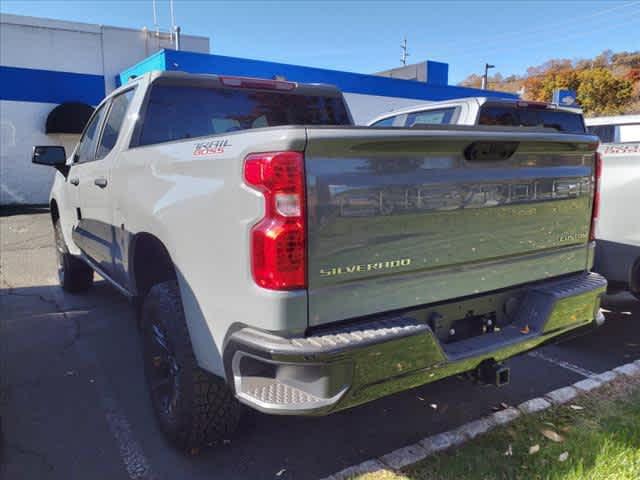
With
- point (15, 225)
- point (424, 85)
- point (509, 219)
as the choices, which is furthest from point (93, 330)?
point (424, 85)

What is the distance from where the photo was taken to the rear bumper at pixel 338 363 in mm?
1923

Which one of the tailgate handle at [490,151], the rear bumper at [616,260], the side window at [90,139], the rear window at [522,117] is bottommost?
the rear bumper at [616,260]

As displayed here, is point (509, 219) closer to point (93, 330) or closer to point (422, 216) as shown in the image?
point (422, 216)

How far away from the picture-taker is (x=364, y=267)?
6.84 ft

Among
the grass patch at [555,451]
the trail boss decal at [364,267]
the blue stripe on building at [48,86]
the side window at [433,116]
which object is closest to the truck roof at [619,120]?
the side window at [433,116]

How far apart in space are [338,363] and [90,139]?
3740 millimetres

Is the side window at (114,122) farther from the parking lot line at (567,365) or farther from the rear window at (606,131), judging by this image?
the rear window at (606,131)

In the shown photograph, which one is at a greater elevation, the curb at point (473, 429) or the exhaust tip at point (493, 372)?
the exhaust tip at point (493, 372)

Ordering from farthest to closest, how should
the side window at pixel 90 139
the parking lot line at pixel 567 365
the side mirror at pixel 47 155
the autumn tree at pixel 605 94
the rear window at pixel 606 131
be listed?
the autumn tree at pixel 605 94 → the rear window at pixel 606 131 → the side mirror at pixel 47 155 → the side window at pixel 90 139 → the parking lot line at pixel 567 365

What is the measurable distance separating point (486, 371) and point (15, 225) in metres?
12.4

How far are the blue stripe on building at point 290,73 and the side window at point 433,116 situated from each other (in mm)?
8696

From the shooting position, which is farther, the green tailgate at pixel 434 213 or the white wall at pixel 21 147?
the white wall at pixel 21 147

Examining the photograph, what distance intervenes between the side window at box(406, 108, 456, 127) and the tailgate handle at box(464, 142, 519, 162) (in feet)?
11.2

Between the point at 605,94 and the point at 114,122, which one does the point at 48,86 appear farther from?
the point at 605,94
